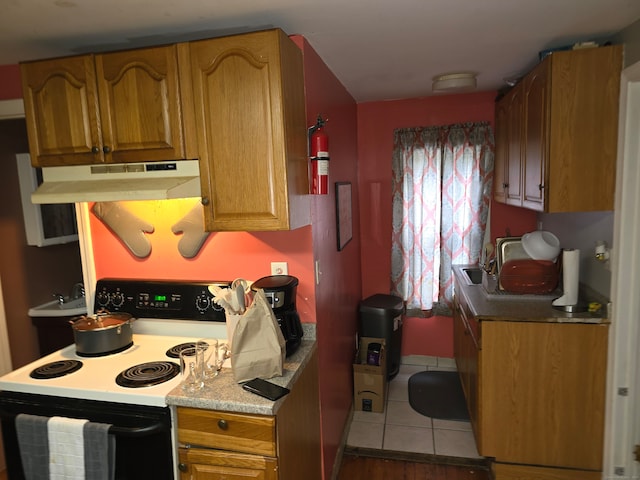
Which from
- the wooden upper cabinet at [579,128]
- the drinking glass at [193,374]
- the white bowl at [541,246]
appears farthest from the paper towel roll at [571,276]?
the drinking glass at [193,374]

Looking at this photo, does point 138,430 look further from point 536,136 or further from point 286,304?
point 536,136

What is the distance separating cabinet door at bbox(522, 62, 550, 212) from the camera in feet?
6.88

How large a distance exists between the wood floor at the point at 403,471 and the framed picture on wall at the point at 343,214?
52.6 inches

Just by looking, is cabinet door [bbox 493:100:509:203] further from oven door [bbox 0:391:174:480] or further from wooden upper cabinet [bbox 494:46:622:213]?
oven door [bbox 0:391:174:480]

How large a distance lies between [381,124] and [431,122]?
0.41m

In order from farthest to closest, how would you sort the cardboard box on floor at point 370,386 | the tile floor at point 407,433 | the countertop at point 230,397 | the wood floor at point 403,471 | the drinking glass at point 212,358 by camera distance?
1. the cardboard box on floor at point 370,386
2. the tile floor at point 407,433
3. the wood floor at point 403,471
4. the drinking glass at point 212,358
5. the countertop at point 230,397

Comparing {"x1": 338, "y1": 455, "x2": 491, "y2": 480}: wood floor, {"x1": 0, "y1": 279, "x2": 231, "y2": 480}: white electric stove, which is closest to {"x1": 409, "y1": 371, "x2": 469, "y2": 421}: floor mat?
{"x1": 338, "y1": 455, "x2": 491, "y2": 480}: wood floor

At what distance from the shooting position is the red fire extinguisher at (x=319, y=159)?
6.28 feet

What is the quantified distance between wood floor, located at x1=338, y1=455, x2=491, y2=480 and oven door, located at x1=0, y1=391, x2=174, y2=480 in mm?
1265

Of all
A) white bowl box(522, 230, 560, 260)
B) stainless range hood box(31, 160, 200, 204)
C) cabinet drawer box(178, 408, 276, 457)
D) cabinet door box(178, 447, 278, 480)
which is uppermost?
stainless range hood box(31, 160, 200, 204)

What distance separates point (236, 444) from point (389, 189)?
100 inches

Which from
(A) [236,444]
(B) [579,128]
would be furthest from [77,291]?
(B) [579,128]

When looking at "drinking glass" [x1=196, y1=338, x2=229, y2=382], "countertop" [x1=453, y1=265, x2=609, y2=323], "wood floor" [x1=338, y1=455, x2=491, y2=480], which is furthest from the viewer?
"wood floor" [x1=338, y1=455, x2=491, y2=480]

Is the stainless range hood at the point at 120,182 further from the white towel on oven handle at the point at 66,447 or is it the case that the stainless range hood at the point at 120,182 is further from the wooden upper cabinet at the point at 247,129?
the white towel on oven handle at the point at 66,447
